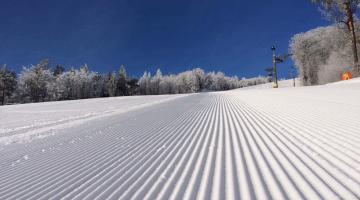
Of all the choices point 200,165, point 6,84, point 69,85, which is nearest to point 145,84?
point 69,85

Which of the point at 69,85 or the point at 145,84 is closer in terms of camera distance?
the point at 69,85

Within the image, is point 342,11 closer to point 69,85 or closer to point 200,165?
point 200,165

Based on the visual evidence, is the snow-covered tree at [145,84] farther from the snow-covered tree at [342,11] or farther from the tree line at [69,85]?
the snow-covered tree at [342,11]

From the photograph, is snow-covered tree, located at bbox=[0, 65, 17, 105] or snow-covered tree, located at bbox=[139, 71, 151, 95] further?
snow-covered tree, located at bbox=[139, 71, 151, 95]

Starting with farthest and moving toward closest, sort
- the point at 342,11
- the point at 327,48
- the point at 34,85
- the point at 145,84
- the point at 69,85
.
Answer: the point at 145,84 < the point at 69,85 < the point at 34,85 < the point at 327,48 < the point at 342,11

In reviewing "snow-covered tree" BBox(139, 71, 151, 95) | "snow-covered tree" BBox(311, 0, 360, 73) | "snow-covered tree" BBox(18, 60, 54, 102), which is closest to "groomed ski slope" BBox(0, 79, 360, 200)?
"snow-covered tree" BBox(311, 0, 360, 73)

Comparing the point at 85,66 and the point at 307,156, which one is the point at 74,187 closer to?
the point at 307,156


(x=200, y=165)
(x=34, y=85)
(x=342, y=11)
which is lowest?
(x=200, y=165)

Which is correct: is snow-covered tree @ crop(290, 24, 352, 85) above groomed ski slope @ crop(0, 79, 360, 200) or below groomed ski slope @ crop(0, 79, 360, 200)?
above

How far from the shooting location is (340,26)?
2686cm

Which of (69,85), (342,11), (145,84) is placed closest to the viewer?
(342,11)

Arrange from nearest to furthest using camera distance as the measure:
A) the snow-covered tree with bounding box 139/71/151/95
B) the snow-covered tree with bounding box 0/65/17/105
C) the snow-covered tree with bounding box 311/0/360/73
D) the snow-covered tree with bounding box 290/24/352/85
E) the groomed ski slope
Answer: the groomed ski slope
the snow-covered tree with bounding box 311/0/360/73
the snow-covered tree with bounding box 290/24/352/85
the snow-covered tree with bounding box 0/65/17/105
the snow-covered tree with bounding box 139/71/151/95

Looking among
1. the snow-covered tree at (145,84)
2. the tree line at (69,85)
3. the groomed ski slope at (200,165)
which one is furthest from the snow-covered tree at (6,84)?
the groomed ski slope at (200,165)

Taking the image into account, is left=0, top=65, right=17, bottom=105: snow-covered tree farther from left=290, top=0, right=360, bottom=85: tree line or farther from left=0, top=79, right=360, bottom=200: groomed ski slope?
left=0, top=79, right=360, bottom=200: groomed ski slope
